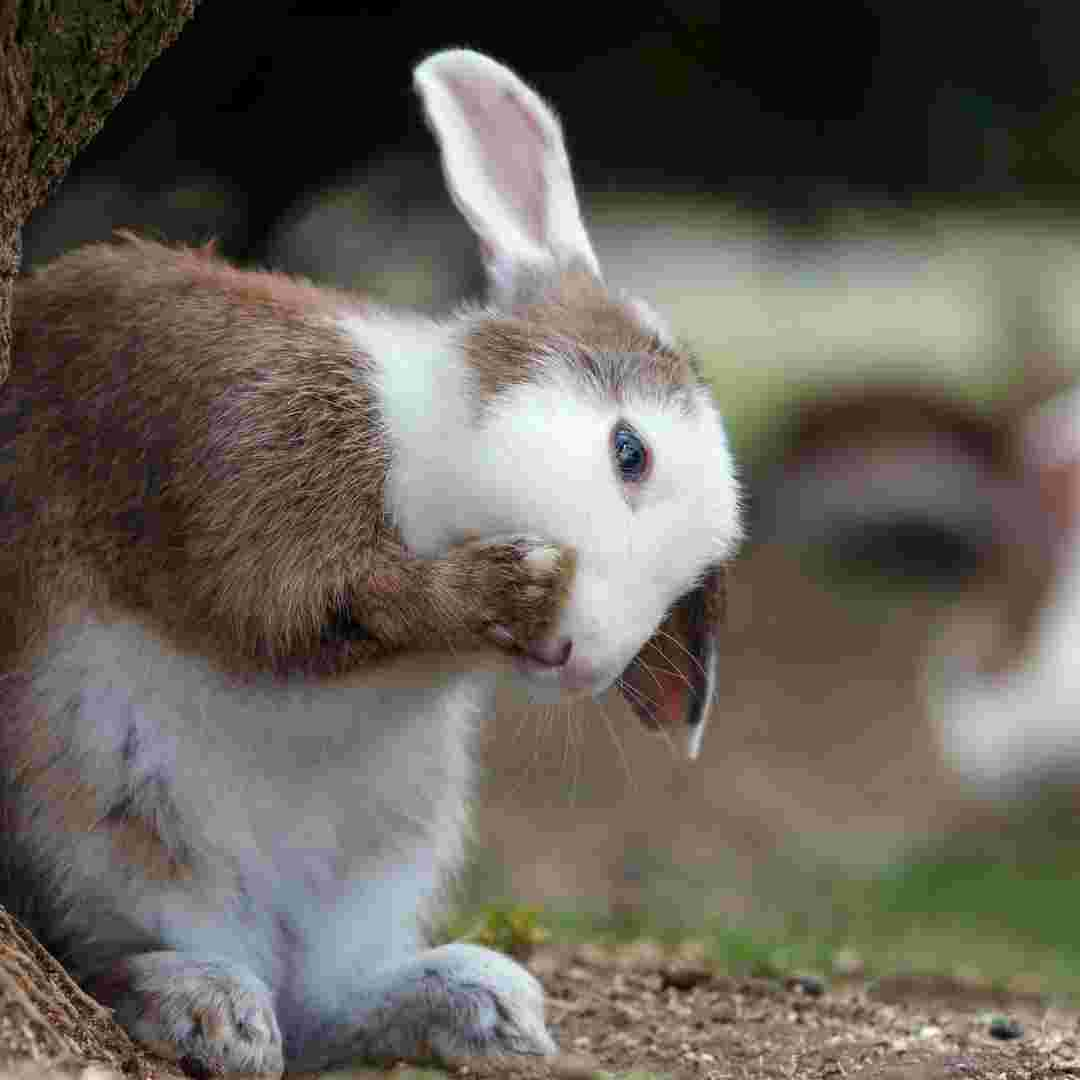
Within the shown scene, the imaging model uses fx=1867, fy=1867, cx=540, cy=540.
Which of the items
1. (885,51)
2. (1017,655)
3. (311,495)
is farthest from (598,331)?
(1017,655)

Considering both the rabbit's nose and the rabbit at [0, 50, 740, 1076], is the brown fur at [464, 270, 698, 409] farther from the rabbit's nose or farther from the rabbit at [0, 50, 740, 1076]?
the rabbit's nose

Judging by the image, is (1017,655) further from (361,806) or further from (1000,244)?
(361,806)

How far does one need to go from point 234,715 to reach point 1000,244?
7.65m

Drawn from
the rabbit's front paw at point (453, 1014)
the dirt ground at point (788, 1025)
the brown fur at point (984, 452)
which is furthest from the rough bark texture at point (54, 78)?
the brown fur at point (984, 452)

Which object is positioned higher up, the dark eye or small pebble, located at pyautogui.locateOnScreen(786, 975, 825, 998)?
the dark eye

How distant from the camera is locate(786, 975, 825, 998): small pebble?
4.15 meters

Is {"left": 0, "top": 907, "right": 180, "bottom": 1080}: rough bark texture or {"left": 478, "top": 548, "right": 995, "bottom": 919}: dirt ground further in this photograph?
{"left": 478, "top": 548, "right": 995, "bottom": 919}: dirt ground

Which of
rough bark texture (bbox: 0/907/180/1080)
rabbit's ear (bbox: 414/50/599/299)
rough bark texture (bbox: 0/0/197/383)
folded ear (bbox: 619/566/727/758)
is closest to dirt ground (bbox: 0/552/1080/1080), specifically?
rough bark texture (bbox: 0/907/180/1080)

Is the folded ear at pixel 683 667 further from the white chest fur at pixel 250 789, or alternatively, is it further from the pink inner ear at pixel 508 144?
the pink inner ear at pixel 508 144

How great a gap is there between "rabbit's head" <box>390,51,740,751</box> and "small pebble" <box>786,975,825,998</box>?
3.53 ft

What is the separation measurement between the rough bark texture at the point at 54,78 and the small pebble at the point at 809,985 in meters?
2.23

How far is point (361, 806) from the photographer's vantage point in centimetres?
325

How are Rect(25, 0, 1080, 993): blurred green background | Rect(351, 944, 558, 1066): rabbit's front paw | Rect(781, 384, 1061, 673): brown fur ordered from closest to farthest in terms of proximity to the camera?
Rect(351, 944, 558, 1066): rabbit's front paw < Rect(25, 0, 1080, 993): blurred green background < Rect(781, 384, 1061, 673): brown fur

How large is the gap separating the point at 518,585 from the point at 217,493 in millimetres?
545
